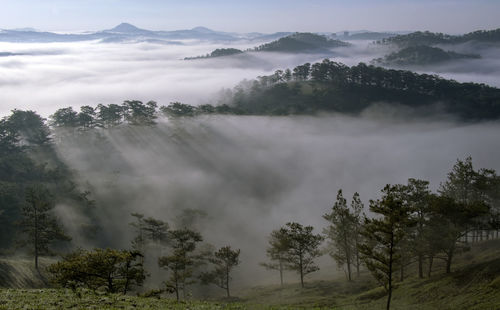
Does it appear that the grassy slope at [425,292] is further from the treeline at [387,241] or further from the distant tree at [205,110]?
the distant tree at [205,110]

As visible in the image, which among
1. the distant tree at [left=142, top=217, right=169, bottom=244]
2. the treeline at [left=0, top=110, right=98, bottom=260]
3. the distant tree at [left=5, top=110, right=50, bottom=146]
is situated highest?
the distant tree at [left=5, top=110, right=50, bottom=146]

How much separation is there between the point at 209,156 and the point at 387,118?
116492 millimetres

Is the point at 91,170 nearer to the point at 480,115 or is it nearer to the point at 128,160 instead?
the point at 128,160

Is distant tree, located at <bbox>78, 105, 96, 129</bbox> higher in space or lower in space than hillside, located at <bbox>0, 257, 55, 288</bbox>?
higher

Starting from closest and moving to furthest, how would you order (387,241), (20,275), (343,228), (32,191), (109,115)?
(387,241) → (20,275) → (32,191) → (343,228) → (109,115)

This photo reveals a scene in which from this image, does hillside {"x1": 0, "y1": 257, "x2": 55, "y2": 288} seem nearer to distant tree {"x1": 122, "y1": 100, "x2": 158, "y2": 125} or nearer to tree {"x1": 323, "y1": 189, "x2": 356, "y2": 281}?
tree {"x1": 323, "y1": 189, "x2": 356, "y2": 281}

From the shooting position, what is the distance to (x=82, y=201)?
83.4 m

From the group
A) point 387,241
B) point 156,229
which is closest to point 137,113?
point 156,229

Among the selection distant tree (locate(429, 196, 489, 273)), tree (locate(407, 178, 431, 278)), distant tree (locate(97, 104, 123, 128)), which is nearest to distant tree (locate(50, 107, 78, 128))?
distant tree (locate(97, 104, 123, 128))

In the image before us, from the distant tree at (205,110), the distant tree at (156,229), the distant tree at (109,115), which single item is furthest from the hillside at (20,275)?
the distant tree at (205,110)

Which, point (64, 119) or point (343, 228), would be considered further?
point (64, 119)

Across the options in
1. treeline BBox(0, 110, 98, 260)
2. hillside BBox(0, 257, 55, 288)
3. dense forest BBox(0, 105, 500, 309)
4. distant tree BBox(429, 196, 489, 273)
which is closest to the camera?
dense forest BBox(0, 105, 500, 309)

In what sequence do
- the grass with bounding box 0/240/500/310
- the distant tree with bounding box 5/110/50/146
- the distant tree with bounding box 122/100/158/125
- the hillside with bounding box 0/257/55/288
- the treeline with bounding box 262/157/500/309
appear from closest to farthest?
the grass with bounding box 0/240/500/310
the treeline with bounding box 262/157/500/309
the hillside with bounding box 0/257/55/288
the distant tree with bounding box 5/110/50/146
the distant tree with bounding box 122/100/158/125

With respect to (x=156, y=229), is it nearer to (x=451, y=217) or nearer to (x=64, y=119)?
(x=451, y=217)
